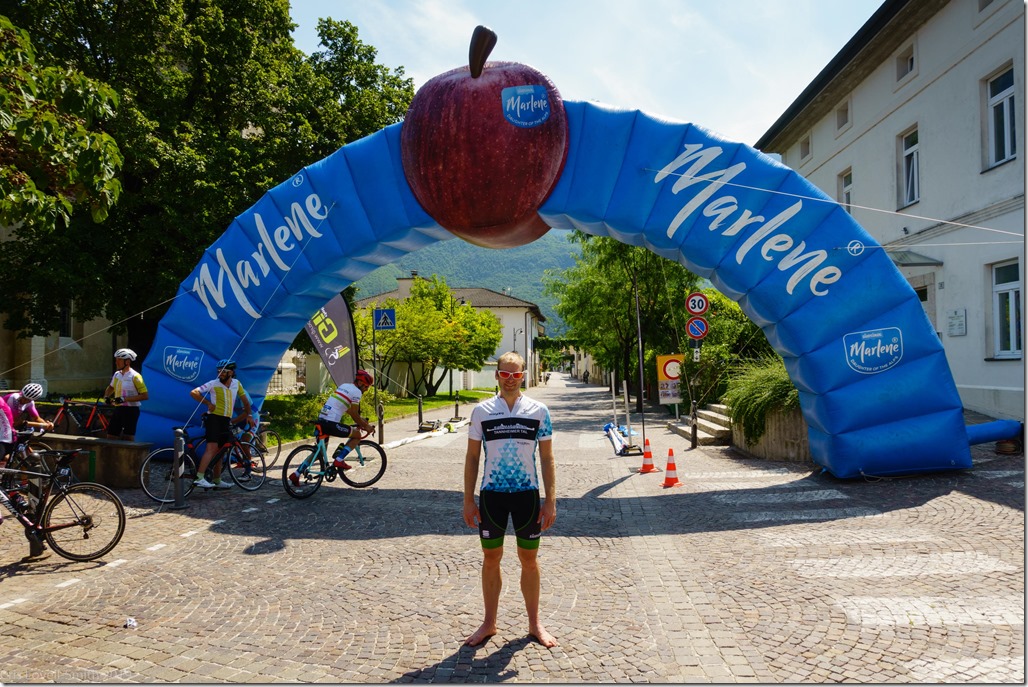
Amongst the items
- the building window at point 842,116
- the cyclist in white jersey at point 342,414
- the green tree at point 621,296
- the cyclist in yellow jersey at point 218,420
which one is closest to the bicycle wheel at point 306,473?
the cyclist in white jersey at point 342,414

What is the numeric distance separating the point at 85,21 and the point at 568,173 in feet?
45.3

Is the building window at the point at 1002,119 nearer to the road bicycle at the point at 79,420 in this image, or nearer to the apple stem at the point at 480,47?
the apple stem at the point at 480,47

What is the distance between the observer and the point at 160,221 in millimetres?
17484

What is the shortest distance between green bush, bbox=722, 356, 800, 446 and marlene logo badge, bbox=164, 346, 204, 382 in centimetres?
972

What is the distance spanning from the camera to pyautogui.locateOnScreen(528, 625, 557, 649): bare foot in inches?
174

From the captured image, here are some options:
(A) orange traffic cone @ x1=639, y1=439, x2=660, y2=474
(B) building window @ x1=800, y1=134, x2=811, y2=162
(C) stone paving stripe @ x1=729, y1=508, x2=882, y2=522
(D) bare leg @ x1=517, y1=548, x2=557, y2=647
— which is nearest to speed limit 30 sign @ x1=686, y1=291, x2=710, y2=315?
(A) orange traffic cone @ x1=639, y1=439, x2=660, y2=474

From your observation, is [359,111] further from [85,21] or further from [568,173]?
[568,173]

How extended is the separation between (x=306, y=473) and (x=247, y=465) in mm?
1073

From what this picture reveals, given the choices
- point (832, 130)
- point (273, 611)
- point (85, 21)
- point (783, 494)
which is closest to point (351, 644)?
point (273, 611)

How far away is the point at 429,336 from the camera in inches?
1400

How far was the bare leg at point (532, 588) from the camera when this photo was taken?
4.51m

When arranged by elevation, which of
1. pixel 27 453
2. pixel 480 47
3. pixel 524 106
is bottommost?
pixel 27 453

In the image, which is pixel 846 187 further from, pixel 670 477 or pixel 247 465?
pixel 247 465

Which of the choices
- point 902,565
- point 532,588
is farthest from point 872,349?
point 532,588
